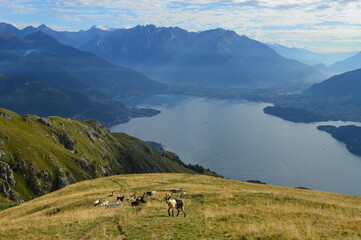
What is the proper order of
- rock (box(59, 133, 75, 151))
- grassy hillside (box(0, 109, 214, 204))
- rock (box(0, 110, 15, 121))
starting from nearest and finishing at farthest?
1. grassy hillside (box(0, 109, 214, 204))
2. rock (box(0, 110, 15, 121))
3. rock (box(59, 133, 75, 151))

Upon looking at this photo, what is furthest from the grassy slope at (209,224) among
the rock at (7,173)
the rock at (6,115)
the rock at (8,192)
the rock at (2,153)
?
the rock at (6,115)

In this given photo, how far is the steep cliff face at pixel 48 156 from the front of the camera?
10744 cm

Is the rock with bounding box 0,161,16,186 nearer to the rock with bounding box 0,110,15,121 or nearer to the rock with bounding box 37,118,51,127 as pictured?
the rock with bounding box 0,110,15,121

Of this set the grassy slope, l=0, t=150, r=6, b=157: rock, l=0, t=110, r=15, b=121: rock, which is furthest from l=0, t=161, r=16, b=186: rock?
the grassy slope

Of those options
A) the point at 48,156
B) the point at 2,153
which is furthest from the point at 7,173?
the point at 48,156

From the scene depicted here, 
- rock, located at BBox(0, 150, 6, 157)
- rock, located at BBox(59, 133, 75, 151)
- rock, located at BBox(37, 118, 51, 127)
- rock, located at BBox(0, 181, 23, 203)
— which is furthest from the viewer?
rock, located at BBox(37, 118, 51, 127)

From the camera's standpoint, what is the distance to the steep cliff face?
107 metres

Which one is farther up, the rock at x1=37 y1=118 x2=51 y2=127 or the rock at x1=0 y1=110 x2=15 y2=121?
the rock at x1=0 y1=110 x2=15 y2=121

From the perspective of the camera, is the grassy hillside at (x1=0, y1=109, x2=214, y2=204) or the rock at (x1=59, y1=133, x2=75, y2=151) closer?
the grassy hillside at (x1=0, y1=109, x2=214, y2=204)

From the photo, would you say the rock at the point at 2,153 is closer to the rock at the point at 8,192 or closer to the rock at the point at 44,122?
the rock at the point at 8,192

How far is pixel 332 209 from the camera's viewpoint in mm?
35062

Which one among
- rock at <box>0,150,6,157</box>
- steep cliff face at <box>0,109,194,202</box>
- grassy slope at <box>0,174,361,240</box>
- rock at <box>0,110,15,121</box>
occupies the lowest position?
steep cliff face at <box>0,109,194,202</box>

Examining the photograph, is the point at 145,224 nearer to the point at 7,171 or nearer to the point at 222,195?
the point at 222,195

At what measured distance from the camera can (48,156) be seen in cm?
12094
